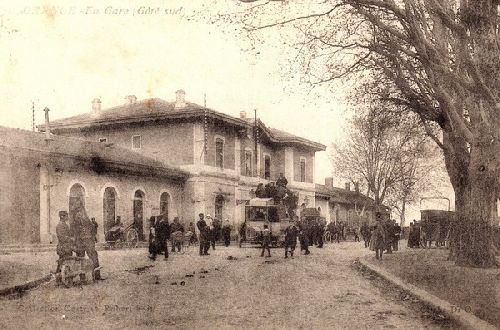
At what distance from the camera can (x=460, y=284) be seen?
1052cm

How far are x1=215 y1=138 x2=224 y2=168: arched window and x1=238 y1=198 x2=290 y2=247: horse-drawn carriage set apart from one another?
705 cm

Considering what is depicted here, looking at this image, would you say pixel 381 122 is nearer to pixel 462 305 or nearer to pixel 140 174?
pixel 462 305

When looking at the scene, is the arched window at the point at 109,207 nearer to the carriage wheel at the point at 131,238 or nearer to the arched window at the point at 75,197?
the carriage wheel at the point at 131,238

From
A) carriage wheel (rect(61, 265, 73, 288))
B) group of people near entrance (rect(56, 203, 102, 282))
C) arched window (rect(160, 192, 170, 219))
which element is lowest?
carriage wheel (rect(61, 265, 73, 288))

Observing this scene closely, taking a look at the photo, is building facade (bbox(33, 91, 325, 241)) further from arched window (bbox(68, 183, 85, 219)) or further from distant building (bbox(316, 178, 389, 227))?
distant building (bbox(316, 178, 389, 227))

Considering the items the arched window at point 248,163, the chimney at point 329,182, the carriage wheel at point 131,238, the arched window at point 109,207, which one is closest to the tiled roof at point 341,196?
the chimney at point 329,182

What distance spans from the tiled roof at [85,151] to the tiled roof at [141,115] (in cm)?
213

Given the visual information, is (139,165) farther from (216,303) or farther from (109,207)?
(216,303)

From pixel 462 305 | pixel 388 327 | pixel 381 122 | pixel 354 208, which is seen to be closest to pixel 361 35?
pixel 381 122

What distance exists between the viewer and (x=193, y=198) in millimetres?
30531

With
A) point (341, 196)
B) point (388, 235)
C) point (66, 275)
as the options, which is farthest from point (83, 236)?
point (341, 196)

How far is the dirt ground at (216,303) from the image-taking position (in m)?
7.13

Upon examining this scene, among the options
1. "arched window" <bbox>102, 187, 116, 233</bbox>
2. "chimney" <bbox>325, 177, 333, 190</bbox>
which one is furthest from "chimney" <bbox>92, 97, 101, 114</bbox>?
"chimney" <bbox>325, 177, 333, 190</bbox>

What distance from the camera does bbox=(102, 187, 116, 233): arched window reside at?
25.0 m
